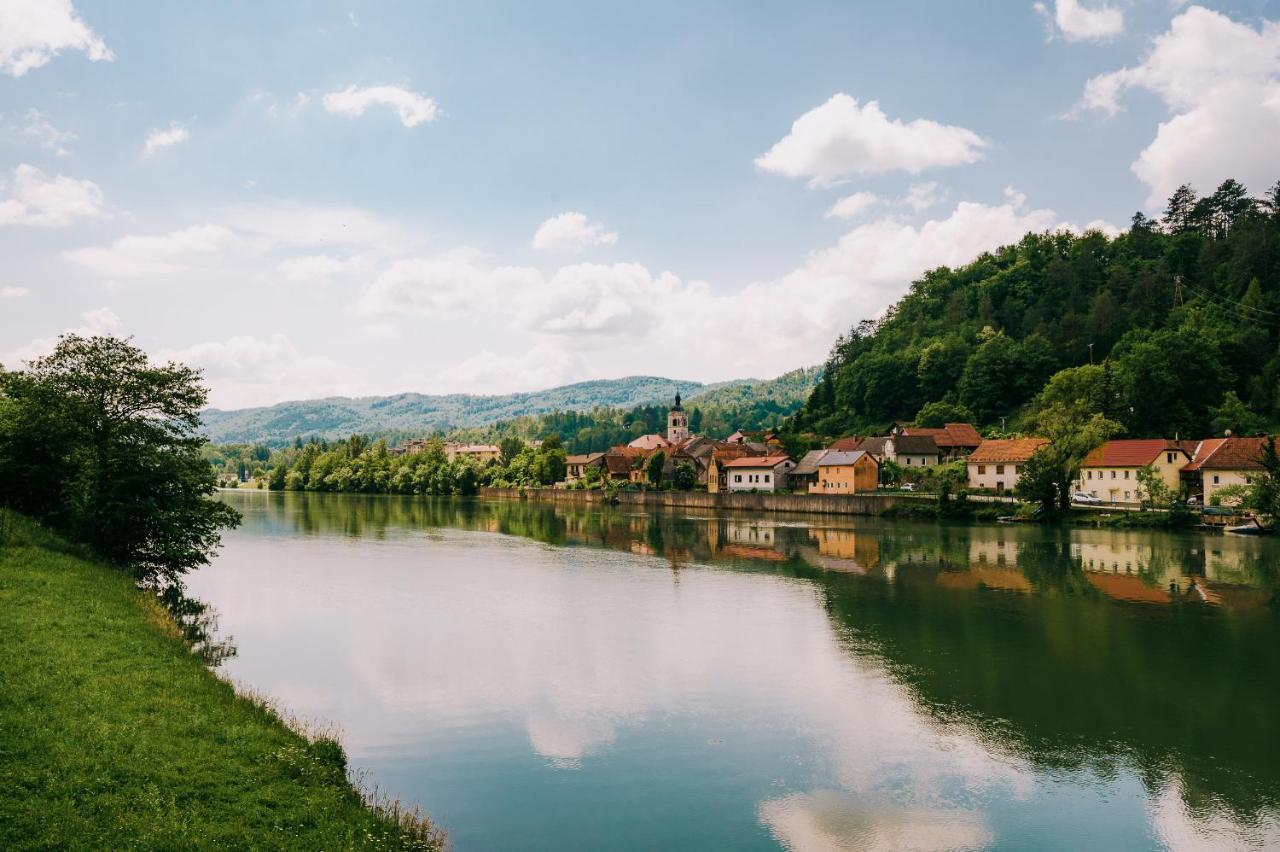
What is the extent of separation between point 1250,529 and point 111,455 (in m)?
62.9

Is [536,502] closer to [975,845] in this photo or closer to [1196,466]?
[1196,466]

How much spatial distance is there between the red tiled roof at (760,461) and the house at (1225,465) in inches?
1714

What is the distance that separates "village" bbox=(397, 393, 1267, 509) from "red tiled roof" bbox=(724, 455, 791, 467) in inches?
5.3

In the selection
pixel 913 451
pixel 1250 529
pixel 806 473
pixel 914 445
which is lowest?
pixel 1250 529

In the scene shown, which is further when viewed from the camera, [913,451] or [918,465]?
[913,451]

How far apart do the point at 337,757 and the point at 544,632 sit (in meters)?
13.0

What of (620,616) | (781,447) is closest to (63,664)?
(620,616)

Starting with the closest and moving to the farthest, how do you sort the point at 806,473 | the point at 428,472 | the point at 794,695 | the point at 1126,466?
1. the point at 794,695
2. the point at 1126,466
3. the point at 806,473
4. the point at 428,472

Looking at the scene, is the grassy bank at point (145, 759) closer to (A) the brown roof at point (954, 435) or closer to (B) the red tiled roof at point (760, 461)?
(B) the red tiled roof at point (760, 461)

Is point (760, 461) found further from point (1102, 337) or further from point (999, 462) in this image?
point (1102, 337)

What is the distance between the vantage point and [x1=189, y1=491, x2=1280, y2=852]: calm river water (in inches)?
535

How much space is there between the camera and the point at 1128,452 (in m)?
70.4

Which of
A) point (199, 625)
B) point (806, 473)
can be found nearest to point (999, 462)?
point (806, 473)

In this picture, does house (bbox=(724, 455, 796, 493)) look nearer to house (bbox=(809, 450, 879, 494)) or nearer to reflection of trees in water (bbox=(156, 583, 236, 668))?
house (bbox=(809, 450, 879, 494))
